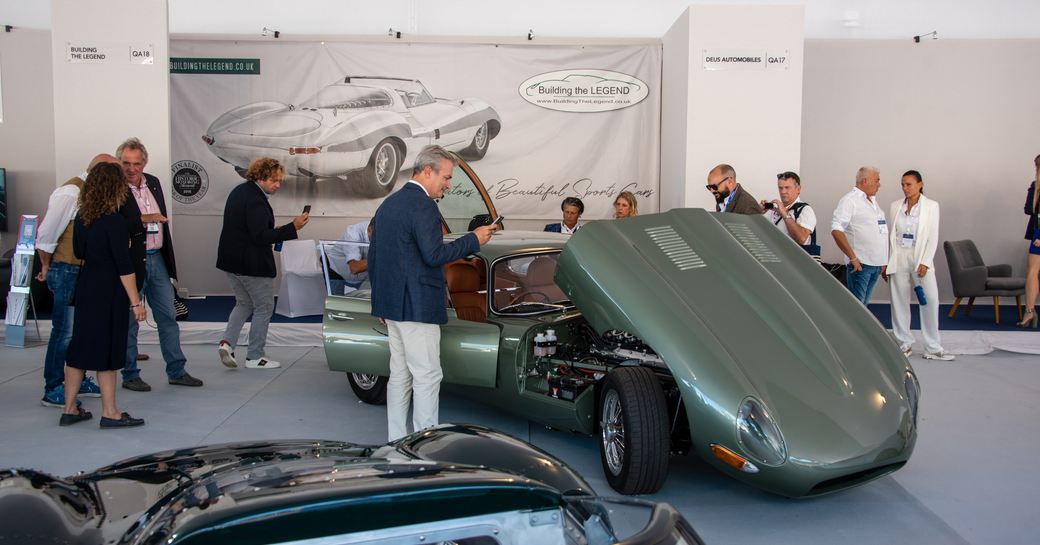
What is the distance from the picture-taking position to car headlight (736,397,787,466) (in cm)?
330

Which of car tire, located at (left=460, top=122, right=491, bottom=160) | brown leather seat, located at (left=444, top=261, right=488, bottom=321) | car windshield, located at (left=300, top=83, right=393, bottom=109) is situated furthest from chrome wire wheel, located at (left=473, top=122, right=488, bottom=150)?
brown leather seat, located at (left=444, top=261, right=488, bottom=321)

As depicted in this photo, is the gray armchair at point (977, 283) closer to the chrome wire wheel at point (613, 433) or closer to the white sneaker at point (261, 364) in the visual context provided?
the chrome wire wheel at point (613, 433)

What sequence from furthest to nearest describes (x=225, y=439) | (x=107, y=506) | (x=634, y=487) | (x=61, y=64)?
(x=61, y=64)
(x=225, y=439)
(x=634, y=487)
(x=107, y=506)

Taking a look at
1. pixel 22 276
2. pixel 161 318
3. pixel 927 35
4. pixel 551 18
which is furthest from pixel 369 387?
pixel 927 35

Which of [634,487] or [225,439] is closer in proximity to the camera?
[634,487]

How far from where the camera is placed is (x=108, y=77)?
764cm

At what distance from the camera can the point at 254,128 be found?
10172 mm

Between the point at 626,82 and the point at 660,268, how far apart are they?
21.2 feet

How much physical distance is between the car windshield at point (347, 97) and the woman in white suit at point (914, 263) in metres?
6.01

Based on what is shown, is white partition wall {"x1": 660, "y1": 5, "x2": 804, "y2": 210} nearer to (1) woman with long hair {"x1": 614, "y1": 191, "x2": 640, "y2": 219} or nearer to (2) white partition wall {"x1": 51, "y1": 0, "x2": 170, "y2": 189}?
(1) woman with long hair {"x1": 614, "y1": 191, "x2": 640, "y2": 219}

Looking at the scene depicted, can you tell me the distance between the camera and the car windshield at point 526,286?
4.88 m

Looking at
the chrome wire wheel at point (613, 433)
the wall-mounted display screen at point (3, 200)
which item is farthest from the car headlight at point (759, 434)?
the wall-mounted display screen at point (3, 200)

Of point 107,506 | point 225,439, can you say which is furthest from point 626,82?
point 107,506

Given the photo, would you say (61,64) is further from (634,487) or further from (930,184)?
(930,184)
